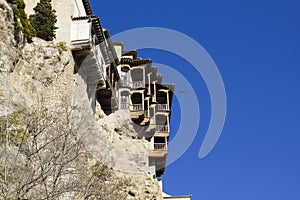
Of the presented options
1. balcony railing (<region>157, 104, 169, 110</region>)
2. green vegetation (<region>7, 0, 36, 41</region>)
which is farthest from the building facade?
green vegetation (<region>7, 0, 36, 41</region>)

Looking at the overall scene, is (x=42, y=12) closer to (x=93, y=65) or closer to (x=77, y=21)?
(x=77, y=21)

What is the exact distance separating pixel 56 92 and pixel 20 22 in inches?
165

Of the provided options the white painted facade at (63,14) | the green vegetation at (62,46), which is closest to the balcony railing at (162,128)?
the white painted facade at (63,14)

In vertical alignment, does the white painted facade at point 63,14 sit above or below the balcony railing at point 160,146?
above

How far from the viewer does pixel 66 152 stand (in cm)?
1538

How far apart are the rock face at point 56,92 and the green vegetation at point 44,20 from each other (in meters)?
1.08

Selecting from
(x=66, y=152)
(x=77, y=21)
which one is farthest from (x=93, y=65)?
(x=66, y=152)

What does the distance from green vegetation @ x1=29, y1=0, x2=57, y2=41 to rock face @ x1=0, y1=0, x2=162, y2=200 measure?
3.53 ft

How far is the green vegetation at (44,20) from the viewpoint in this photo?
91.7 ft

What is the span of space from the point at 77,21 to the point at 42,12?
7.55 feet

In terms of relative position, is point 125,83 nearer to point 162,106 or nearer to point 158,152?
point 162,106

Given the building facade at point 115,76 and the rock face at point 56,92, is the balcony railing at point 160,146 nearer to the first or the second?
the building facade at point 115,76

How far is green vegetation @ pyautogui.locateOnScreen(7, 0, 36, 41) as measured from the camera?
2395 centimetres

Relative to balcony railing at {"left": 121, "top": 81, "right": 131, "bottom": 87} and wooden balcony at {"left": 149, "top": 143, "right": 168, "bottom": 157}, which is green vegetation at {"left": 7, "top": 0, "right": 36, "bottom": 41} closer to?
balcony railing at {"left": 121, "top": 81, "right": 131, "bottom": 87}
